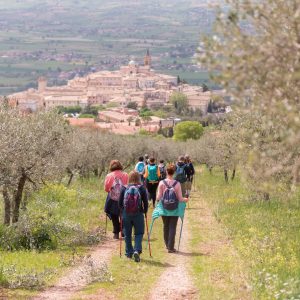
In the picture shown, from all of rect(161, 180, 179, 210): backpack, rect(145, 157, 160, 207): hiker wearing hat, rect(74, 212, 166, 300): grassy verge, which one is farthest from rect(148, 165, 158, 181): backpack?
rect(161, 180, 179, 210): backpack

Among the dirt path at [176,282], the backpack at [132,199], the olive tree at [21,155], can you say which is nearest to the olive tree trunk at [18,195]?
the olive tree at [21,155]

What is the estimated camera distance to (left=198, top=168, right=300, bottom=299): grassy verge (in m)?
9.25

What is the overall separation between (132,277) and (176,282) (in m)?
0.83

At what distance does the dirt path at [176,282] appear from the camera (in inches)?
403

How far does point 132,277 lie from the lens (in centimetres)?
1157

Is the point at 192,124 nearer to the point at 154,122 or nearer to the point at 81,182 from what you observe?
the point at 154,122

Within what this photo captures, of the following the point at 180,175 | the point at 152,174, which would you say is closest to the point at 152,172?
the point at 152,174

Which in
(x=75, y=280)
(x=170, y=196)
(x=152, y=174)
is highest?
(x=170, y=196)

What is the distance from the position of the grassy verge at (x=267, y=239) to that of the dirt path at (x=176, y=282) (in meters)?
0.98

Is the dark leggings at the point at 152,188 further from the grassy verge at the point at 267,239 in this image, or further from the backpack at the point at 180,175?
the grassy verge at the point at 267,239

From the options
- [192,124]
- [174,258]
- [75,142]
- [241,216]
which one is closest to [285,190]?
[174,258]

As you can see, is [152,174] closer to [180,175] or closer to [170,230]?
[180,175]

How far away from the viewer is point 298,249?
12.4 metres

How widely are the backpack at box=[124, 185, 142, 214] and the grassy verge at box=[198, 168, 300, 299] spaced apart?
2.08m
